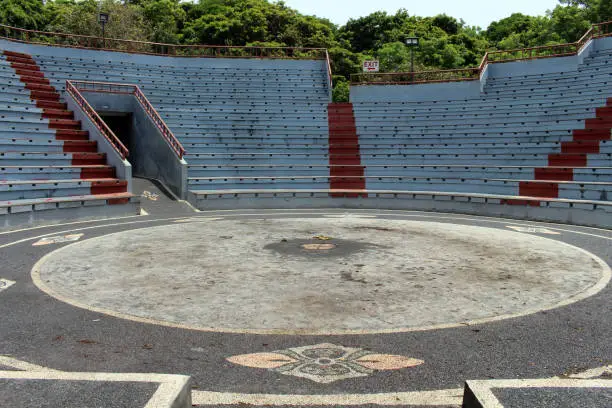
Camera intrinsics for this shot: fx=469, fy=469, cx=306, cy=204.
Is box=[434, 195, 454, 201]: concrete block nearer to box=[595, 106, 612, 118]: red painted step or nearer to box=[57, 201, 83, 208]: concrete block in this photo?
box=[595, 106, 612, 118]: red painted step

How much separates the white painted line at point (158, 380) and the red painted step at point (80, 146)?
15062 millimetres

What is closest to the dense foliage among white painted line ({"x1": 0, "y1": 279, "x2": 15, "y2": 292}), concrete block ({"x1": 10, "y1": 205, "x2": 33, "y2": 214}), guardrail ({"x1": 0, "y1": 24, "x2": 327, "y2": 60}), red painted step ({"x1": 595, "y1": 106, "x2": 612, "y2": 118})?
guardrail ({"x1": 0, "y1": 24, "x2": 327, "y2": 60})

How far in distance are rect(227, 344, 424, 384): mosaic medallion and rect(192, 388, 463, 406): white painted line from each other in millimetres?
300

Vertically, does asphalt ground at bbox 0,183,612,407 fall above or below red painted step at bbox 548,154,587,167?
below

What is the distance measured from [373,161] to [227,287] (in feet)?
47.6

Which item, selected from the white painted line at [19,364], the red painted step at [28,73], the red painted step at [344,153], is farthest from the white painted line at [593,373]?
the red painted step at [28,73]

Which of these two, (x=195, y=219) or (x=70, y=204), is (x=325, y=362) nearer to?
(x=195, y=219)

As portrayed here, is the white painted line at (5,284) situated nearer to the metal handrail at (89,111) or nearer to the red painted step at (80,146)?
the red painted step at (80,146)

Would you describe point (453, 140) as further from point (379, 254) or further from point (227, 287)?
point (227, 287)

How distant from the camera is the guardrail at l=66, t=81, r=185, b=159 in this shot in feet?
59.4

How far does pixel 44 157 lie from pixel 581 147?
61.8ft

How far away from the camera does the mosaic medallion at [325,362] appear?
12.5 feet

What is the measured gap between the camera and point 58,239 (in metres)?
10.2

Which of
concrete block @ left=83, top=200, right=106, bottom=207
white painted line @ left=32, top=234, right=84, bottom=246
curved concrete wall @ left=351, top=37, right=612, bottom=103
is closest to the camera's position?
white painted line @ left=32, top=234, right=84, bottom=246
